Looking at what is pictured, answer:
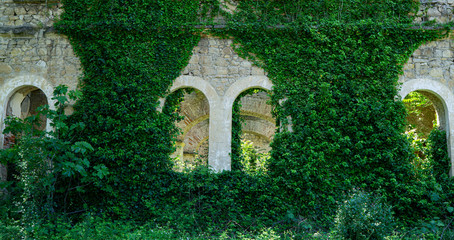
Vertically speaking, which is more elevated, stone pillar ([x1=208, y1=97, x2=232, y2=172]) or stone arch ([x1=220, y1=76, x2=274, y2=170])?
stone arch ([x1=220, y1=76, x2=274, y2=170])

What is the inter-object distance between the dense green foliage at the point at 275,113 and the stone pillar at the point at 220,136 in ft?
0.66

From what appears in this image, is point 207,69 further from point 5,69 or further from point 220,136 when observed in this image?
point 5,69

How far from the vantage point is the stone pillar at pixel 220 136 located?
742 centimetres

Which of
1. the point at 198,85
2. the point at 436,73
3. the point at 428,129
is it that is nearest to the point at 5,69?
the point at 198,85

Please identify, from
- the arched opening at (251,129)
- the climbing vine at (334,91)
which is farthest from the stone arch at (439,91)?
the arched opening at (251,129)

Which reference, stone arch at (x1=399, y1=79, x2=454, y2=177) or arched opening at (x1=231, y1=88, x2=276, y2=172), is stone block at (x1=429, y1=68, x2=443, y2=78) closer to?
stone arch at (x1=399, y1=79, x2=454, y2=177)

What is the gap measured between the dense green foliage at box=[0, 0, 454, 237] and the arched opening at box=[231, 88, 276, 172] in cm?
7

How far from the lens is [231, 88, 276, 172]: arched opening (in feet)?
25.1

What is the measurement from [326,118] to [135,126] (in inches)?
138

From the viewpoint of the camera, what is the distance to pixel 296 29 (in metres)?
7.60

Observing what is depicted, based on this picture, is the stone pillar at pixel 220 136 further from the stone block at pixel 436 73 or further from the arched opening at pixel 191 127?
the stone block at pixel 436 73

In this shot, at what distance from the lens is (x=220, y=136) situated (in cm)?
752

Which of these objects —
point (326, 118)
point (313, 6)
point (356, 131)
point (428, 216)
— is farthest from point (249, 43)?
point (428, 216)

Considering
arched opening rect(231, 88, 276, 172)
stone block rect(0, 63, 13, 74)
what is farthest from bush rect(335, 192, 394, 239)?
stone block rect(0, 63, 13, 74)
